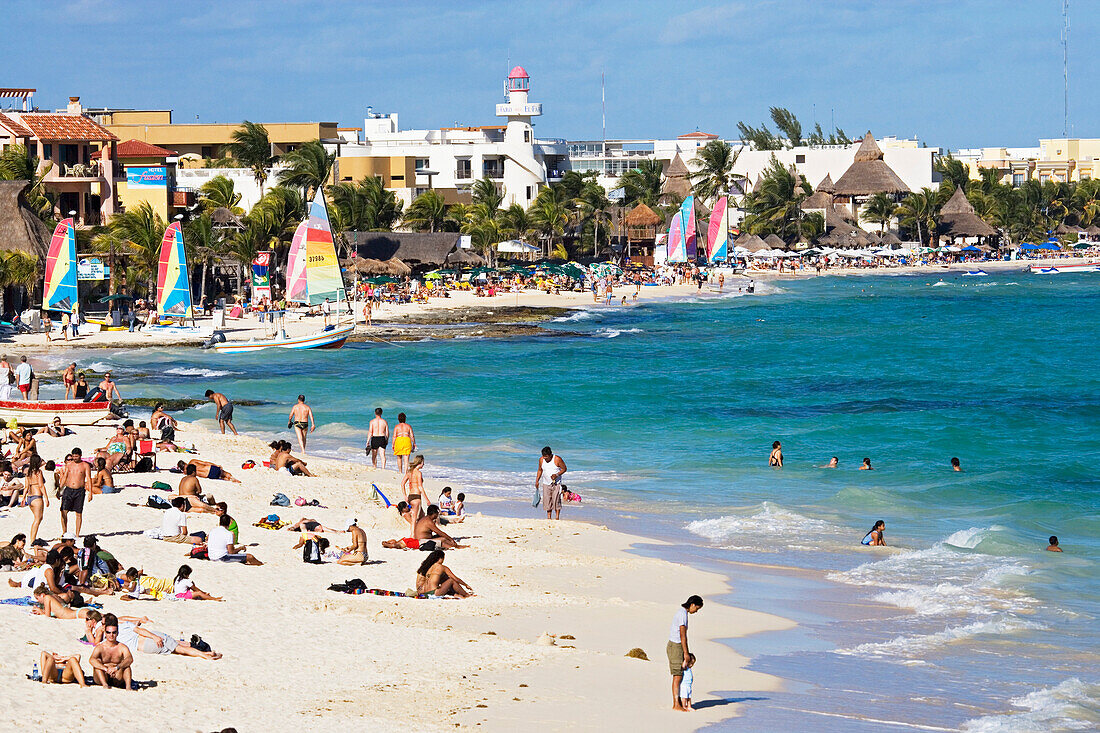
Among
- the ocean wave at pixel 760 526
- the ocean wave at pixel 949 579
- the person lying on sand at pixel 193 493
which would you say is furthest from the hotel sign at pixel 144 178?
the ocean wave at pixel 949 579

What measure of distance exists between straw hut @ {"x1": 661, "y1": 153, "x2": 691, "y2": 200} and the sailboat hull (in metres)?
55.5

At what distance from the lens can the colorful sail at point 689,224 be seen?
79500mm

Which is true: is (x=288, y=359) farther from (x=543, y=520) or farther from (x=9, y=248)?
(x=543, y=520)

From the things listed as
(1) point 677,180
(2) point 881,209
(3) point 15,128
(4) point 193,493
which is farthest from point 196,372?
(2) point 881,209

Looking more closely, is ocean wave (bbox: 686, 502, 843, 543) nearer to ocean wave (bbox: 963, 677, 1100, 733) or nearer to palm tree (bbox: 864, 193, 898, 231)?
ocean wave (bbox: 963, 677, 1100, 733)

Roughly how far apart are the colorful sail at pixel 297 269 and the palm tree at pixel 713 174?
57.7 meters

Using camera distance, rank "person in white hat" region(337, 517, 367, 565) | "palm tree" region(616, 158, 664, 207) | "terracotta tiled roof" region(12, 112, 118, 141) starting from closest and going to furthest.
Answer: "person in white hat" region(337, 517, 367, 565) < "terracotta tiled roof" region(12, 112, 118, 141) < "palm tree" region(616, 158, 664, 207)

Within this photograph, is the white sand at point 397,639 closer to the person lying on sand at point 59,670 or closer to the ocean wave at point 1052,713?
the person lying on sand at point 59,670

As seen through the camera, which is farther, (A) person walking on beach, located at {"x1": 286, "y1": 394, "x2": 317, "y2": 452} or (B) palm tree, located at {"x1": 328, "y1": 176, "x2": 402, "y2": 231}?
(B) palm tree, located at {"x1": 328, "y1": 176, "x2": 402, "y2": 231}

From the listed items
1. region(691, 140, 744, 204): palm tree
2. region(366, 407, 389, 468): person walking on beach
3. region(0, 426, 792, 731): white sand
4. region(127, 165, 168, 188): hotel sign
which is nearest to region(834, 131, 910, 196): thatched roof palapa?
region(691, 140, 744, 204): palm tree

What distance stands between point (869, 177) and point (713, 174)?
13.6 m

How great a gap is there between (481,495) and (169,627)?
369 inches

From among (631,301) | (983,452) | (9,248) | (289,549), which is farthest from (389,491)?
(631,301)

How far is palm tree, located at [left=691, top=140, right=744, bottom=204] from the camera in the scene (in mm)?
96125
